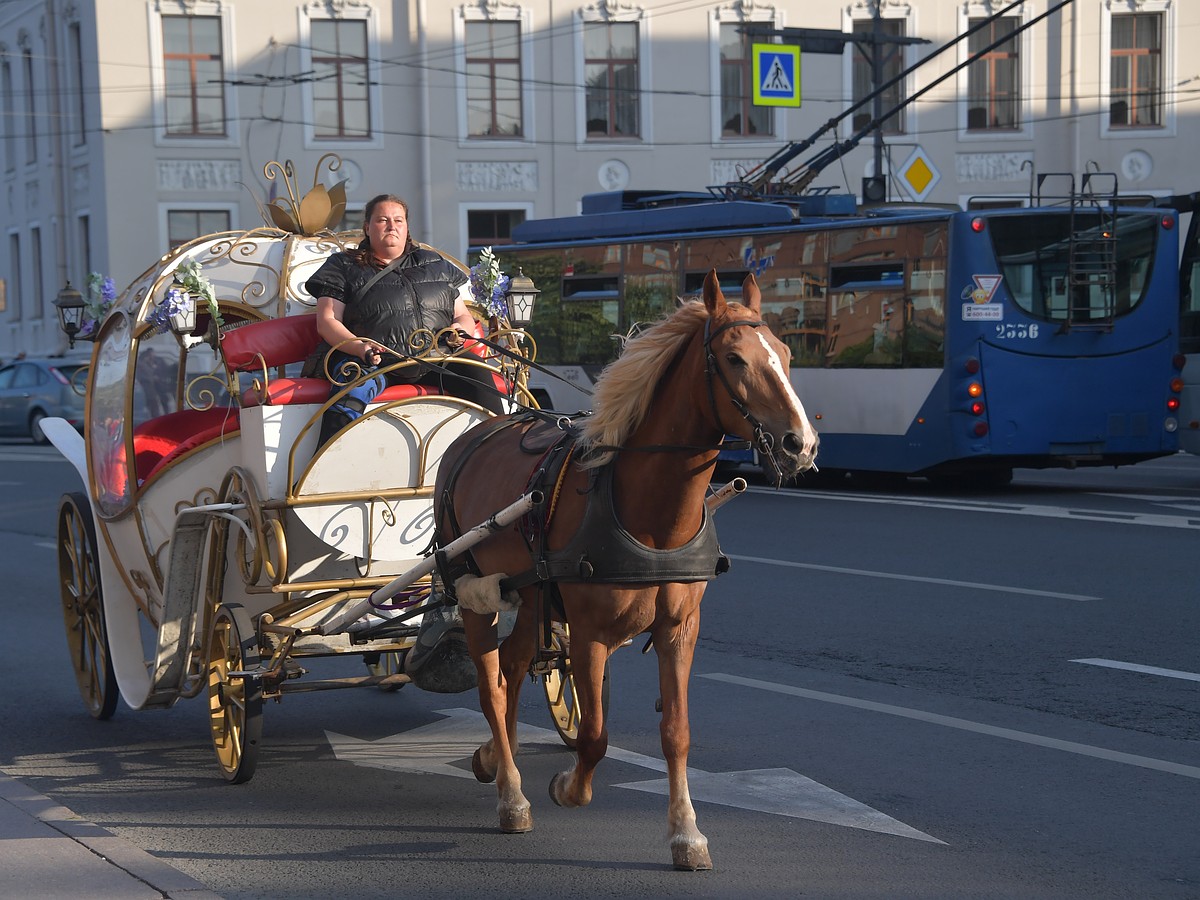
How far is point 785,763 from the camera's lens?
22.1 ft

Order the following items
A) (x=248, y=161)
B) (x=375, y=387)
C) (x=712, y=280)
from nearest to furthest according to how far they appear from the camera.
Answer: (x=712, y=280)
(x=375, y=387)
(x=248, y=161)

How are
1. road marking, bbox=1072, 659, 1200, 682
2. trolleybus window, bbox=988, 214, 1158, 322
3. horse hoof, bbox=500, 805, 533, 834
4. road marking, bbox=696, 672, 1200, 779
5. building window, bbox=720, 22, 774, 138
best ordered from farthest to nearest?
building window, bbox=720, 22, 774, 138 < trolleybus window, bbox=988, 214, 1158, 322 < road marking, bbox=1072, 659, 1200, 682 < road marking, bbox=696, 672, 1200, 779 < horse hoof, bbox=500, 805, 533, 834

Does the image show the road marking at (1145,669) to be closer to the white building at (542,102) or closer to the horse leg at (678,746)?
the horse leg at (678,746)

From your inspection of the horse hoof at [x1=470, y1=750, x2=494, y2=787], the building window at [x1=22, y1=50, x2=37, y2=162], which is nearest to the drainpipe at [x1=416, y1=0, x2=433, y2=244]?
the building window at [x1=22, y1=50, x2=37, y2=162]

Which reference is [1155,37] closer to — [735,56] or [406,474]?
[735,56]

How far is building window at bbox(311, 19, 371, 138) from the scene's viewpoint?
36.8 metres

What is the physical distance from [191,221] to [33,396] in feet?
24.7

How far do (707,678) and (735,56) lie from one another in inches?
1197

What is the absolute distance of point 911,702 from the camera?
25.7ft

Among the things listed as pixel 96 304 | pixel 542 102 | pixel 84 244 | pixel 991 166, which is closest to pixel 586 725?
pixel 96 304

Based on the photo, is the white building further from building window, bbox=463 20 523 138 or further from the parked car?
the parked car

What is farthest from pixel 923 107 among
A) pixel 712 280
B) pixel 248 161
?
pixel 712 280

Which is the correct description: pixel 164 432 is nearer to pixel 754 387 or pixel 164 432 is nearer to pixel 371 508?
pixel 371 508

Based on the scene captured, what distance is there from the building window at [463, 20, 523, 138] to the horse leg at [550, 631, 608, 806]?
106 feet
